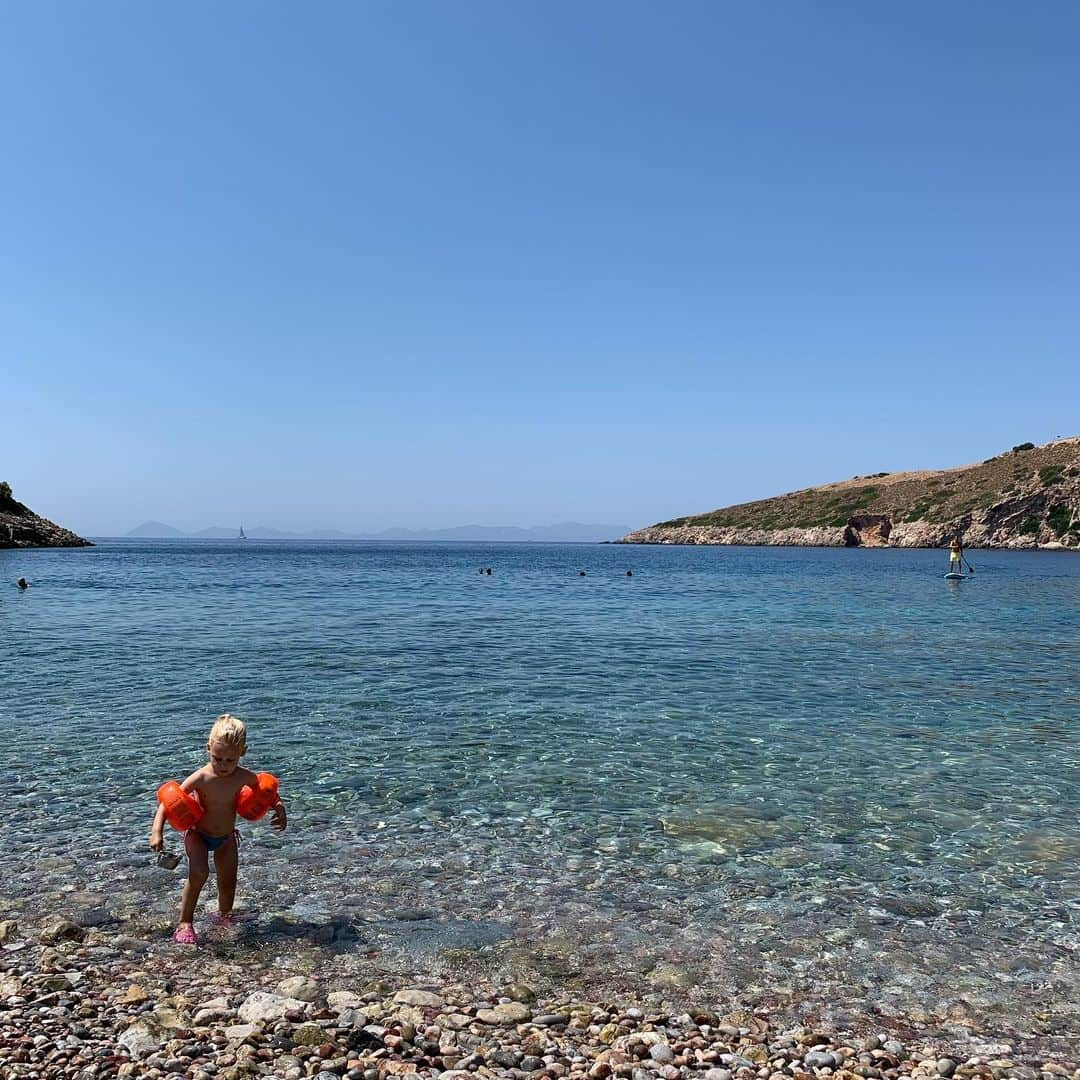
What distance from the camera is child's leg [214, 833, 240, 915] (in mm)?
8422

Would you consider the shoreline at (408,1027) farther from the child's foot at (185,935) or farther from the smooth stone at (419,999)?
the child's foot at (185,935)

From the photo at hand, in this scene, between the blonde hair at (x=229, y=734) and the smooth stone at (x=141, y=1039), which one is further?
the blonde hair at (x=229, y=734)

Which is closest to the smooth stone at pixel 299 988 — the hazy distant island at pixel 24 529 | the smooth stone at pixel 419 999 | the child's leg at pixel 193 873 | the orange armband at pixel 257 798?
the smooth stone at pixel 419 999

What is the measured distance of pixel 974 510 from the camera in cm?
15150

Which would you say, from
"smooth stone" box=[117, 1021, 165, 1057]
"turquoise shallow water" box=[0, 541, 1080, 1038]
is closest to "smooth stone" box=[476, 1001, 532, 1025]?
"turquoise shallow water" box=[0, 541, 1080, 1038]

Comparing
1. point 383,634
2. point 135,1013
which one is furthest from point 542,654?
point 135,1013

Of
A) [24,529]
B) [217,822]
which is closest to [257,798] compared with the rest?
[217,822]

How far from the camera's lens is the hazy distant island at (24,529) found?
13000 centimetres

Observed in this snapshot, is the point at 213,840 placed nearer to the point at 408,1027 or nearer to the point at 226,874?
the point at 226,874

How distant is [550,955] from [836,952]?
2.86 metres

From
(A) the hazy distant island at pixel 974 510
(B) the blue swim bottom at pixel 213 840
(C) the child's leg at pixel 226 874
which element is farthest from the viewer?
(A) the hazy distant island at pixel 974 510

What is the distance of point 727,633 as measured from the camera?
34.8 metres

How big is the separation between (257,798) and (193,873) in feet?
3.33

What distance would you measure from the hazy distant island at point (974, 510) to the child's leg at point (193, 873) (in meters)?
148
